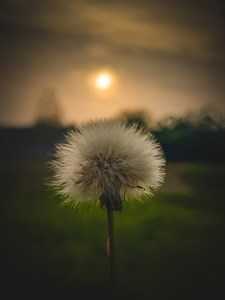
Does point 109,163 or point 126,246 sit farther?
point 126,246

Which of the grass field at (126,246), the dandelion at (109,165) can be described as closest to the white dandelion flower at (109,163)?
the dandelion at (109,165)

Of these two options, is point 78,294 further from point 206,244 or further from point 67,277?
point 206,244

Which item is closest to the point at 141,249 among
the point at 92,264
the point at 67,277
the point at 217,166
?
the point at 92,264

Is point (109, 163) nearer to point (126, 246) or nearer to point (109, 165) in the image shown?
point (109, 165)

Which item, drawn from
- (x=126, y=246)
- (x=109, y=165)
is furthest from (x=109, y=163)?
(x=126, y=246)

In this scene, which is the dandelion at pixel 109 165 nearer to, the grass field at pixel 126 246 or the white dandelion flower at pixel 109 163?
the white dandelion flower at pixel 109 163

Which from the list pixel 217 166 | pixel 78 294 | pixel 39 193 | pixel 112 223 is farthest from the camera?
pixel 217 166

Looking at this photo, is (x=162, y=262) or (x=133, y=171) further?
(x=162, y=262)
